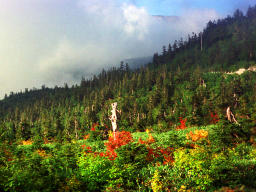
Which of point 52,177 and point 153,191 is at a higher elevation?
point 52,177

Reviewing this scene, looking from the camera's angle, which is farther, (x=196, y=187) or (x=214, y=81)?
(x=214, y=81)

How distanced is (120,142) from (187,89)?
90134 millimetres

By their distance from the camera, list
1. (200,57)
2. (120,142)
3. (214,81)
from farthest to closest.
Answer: (200,57) < (214,81) < (120,142)

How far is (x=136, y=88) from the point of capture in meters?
133

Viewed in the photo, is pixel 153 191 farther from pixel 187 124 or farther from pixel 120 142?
pixel 187 124

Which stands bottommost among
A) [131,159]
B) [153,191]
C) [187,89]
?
[153,191]

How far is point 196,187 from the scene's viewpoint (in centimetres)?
1167

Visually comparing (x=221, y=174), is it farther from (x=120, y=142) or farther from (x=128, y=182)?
(x=120, y=142)

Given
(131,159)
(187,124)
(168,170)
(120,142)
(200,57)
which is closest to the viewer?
(168,170)

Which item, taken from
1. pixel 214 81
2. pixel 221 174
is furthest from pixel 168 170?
pixel 214 81

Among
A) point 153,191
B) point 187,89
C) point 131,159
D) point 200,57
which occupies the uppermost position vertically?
point 200,57

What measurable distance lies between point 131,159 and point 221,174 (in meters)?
6.47

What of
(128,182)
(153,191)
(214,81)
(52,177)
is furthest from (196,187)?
(214,81)

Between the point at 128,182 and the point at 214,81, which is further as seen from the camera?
the point at 214,81
